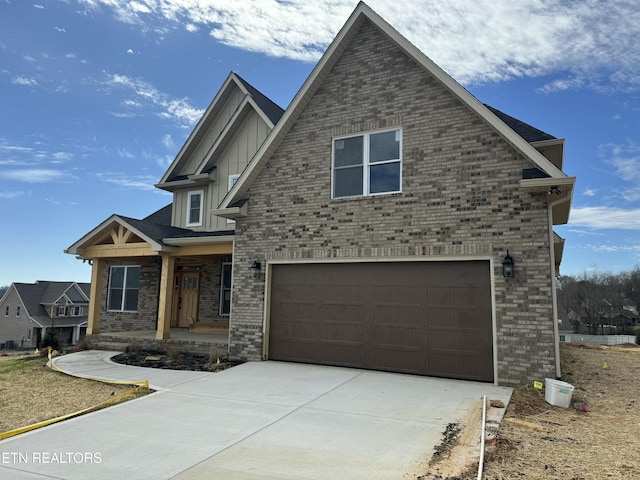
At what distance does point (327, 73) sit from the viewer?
35.3ft

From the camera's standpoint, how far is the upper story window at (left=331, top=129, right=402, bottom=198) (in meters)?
9.71

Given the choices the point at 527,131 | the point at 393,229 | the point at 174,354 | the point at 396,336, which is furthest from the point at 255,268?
the point at 527,131

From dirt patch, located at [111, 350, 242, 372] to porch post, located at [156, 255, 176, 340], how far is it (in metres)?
0.63

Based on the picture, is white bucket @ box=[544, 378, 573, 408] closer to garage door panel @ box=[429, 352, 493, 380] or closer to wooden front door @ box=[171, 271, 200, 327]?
garage door panel @ box=[429, 352, 493, 380]

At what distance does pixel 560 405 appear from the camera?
6.78 m

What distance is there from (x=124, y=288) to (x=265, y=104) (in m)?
9.26

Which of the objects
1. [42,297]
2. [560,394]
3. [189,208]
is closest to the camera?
[560,394]

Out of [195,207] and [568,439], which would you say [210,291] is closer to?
[195,207]

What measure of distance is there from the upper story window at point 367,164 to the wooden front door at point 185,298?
8041 mm

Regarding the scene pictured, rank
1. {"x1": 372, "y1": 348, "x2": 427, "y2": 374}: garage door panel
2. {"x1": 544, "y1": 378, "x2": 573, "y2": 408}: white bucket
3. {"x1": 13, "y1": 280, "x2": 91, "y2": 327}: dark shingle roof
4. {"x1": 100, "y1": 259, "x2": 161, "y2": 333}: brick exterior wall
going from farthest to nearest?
{"x1": 13, "y1": 280, "x2": 91, "y2": 327}: dark shingle roof < {"x1": 100, "y1": 259, "x2": 161, "y2": 333}: brick exterior wall < {"x1": 372, "y1": 348, "x2": 427, "y2": 374}: garage door panel < {"x1": 544, "y1": 378, "x2": 573, "y2": 408}: white bucket

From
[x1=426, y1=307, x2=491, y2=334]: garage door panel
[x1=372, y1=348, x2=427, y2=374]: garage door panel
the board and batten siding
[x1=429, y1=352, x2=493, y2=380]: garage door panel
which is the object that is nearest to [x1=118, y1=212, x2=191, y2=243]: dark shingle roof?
the board and batten siding

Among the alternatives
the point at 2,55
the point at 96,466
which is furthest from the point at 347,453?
the point at 2,55

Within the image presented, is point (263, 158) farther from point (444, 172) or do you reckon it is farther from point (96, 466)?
point (96, 466)

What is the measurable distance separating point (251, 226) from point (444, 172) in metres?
5.10
